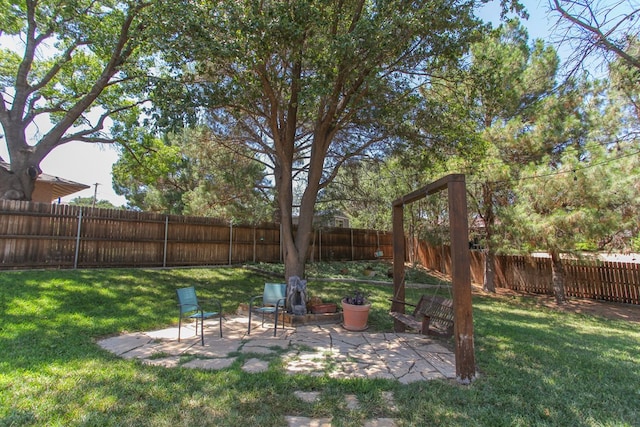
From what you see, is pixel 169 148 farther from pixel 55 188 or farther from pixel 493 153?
pixel 493 153

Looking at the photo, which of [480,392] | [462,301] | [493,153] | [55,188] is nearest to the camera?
[480,392]

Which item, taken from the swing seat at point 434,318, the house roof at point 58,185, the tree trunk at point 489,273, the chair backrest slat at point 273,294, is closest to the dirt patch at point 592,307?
the tree trunk at point 489,273

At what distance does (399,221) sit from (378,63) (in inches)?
112

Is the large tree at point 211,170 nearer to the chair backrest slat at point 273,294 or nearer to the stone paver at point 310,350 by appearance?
the chair backrest slat at point 273,294

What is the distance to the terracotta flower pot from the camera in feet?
17.5

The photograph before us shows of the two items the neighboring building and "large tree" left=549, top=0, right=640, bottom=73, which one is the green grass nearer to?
"large tree" left=549, top=0, right=640, bottom=73

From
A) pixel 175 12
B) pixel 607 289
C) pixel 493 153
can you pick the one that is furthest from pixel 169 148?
pixel 607 289

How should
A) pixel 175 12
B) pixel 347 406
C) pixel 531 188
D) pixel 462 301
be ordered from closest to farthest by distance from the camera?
pixel 347 406 → pixel 462 301 → pixel 175 12 → pixel 531 188

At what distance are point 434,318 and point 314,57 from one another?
4.60 m

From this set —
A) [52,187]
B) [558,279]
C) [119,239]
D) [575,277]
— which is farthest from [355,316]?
[52,187]

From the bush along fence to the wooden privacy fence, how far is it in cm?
768

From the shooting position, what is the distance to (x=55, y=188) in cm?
1291

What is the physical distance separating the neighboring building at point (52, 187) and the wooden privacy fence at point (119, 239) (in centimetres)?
526

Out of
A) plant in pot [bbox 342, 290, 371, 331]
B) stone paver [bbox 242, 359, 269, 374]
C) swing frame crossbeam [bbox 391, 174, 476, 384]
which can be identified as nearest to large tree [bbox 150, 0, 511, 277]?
plant in pot [bbox 342, 290, 371, 331]
